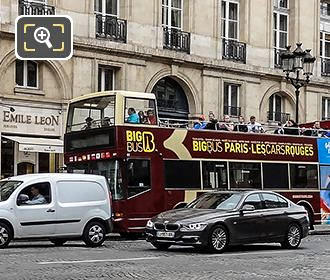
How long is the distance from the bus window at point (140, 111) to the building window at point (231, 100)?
13.4m

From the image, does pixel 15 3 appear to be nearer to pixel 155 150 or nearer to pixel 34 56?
pixel 155 150

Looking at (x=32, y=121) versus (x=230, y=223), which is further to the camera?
(x=32, y=121)

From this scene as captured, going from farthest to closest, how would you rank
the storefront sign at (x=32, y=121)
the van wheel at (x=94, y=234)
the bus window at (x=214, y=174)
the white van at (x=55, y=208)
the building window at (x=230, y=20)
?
the building window at (x=230, y=20) → the storefront sign at (x=32, y=121) → the bus window at (x=214, y=174) → the van wheel at (x=94, y=234) → the white van at (x=55, y=208)

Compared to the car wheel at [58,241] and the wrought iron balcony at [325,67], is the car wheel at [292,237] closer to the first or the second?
the car wheel at [58,241]

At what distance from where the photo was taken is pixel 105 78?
32531 mm

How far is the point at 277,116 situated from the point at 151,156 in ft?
56.2

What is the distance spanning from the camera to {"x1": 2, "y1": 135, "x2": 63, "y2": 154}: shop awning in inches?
1115

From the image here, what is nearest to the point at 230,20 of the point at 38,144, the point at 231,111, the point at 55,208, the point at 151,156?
the point at 231,111

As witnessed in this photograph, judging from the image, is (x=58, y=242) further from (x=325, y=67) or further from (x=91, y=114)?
(x=325, y=67)

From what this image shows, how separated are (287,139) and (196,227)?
10110 mm

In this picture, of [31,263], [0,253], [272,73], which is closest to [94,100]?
[0,253]

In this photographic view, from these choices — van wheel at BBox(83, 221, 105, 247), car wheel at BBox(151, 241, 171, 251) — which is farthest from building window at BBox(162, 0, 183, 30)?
car wheel at BBox(151, 241, 171, 251)

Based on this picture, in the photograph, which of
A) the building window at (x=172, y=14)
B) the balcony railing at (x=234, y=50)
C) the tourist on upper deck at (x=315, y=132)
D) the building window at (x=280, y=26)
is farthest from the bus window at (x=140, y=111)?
the building window at (x=280, y=26)

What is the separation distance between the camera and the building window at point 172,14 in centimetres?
3444
